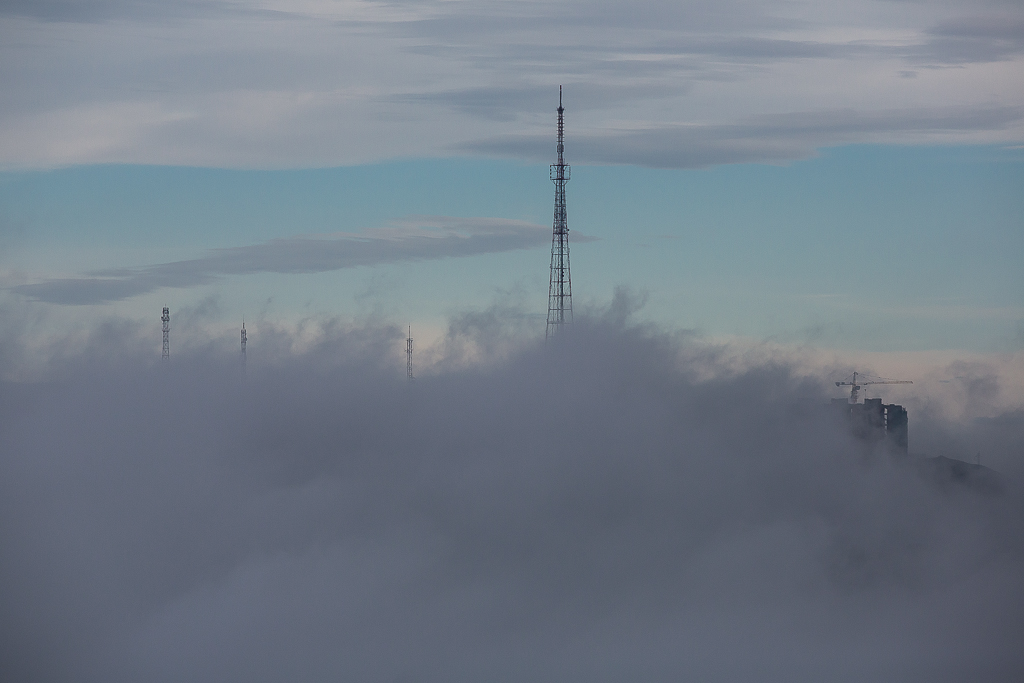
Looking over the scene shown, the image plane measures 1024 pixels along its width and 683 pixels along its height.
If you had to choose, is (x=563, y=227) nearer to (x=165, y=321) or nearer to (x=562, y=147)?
(x=562, y=147)

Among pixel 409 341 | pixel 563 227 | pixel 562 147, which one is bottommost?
pixel 409 341

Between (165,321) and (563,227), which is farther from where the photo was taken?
(165,321)

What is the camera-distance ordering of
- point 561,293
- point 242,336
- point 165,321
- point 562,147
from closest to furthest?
point 561,293 < point 562,147 < point 165,321 < point 242,336

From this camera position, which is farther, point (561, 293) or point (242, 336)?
point (242, 336)

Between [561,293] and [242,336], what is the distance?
90.2 m

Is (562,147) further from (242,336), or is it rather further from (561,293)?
(242,336)

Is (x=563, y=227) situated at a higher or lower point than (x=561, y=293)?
higher

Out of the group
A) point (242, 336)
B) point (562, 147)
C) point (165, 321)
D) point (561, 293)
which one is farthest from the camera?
point (242, 336)

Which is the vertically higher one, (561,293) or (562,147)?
(562,147)

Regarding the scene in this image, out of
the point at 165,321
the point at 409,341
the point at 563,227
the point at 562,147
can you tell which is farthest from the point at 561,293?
the point at 409,341

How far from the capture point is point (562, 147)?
9119 cm

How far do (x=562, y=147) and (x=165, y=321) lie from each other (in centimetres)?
6549

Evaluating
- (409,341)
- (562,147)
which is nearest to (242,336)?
(409,341)

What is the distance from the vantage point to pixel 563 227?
8556 centimetres
